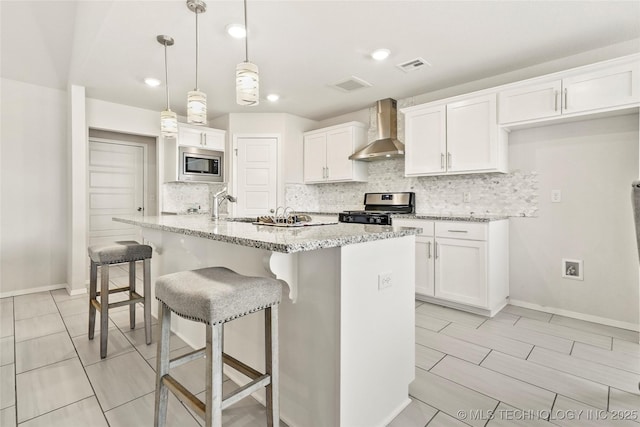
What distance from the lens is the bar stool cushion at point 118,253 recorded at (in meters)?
2.17

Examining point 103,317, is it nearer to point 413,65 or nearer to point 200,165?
point 200,165

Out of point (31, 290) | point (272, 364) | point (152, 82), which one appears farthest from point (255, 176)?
point (272, 364)

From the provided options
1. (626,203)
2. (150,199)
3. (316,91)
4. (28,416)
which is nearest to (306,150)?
(316,91)

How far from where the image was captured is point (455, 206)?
11.8 feet

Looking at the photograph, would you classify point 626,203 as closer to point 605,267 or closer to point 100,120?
point 605,267

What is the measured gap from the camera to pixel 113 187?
4.81 meters

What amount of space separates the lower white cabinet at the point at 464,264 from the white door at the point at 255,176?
2192 mm

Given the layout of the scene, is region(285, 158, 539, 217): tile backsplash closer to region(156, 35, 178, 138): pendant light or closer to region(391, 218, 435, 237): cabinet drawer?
region(391, 218, 435, 237): cabinet drawer

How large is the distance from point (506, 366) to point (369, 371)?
118 cm

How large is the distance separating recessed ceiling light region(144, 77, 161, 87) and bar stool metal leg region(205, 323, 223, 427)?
3.23 meters

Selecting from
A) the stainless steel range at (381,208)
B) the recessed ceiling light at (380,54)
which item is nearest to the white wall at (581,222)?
the stainless steel range at (381,208)

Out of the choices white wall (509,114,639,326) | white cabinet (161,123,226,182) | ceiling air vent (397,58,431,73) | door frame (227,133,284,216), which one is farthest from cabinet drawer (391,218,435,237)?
white cabinet (161,123,226,182)

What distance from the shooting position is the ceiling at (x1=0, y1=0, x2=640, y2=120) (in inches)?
85.7

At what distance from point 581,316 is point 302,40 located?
3.43 m
